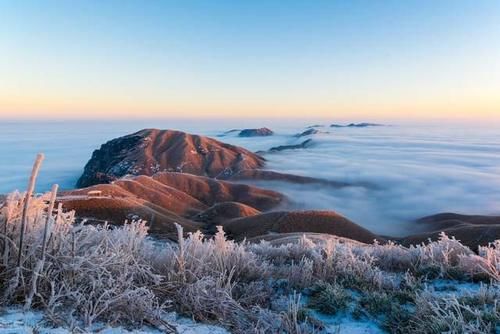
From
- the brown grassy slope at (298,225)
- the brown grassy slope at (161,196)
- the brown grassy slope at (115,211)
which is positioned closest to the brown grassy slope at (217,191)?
the brown grassy slope at (161,196)

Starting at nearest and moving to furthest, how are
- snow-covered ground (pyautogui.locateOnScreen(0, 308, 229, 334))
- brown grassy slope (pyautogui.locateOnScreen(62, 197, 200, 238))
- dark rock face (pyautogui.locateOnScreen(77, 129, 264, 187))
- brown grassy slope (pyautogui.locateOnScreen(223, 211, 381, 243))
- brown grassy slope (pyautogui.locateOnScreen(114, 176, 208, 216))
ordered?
1. snow-covered ground (pyautogui.locateOnScreen(0, 308, 229, 334))
2. brown grassy slope (pyautogui.locateOnScreen(62, 197, 200, 238))
3. brown grassy slope (pyautogui.locateOnScreen(223, 211, 381, 243))
4. brown grassy slope (pyautogui.locateOnScreen(114, 176, 208, 216))
5. dark rock face (pyautogui.locateOnScreen(77, 129, 264, 187))

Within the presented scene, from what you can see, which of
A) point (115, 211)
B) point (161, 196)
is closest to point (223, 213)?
point (161, 196)

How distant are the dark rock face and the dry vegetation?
127 metres

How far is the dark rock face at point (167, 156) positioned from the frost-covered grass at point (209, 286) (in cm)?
12705

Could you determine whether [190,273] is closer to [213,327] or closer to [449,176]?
[213,327]

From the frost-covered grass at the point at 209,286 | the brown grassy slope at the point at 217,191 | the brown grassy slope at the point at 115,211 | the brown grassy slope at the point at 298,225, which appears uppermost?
the frost-covered grass at the point at 209,286

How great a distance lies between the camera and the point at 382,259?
6.04 metres

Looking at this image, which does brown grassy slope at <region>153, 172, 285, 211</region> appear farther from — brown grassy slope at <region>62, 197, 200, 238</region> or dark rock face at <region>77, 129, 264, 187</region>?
brown grassy slope at <region>62, 197, 200, 238</region>

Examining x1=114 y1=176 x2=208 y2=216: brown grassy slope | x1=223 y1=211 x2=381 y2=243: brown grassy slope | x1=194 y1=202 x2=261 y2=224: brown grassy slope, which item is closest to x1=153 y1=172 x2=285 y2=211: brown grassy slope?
x1=114 y1=176 x2=208 y2=216: brown grassy slope

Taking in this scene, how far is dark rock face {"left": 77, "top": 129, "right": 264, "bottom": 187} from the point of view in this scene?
5354 inches

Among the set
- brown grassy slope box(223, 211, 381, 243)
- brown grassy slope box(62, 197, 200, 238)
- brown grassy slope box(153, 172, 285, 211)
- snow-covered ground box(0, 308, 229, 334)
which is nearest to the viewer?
snow-covered ground box(0, 308, 229, 334)

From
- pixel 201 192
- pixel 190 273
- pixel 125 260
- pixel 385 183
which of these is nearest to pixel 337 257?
pixel 190 273

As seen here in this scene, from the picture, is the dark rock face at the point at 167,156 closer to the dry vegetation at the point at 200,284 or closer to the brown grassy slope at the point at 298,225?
the brown grassy slope at the point at 298,225

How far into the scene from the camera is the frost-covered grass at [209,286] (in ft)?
10.9
